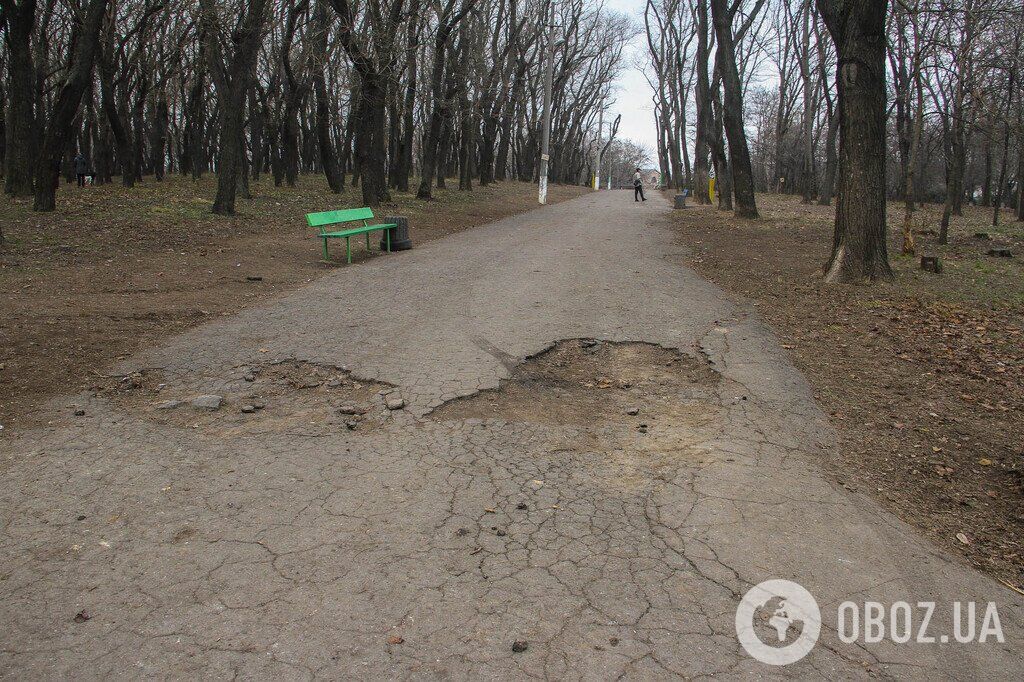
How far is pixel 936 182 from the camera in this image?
55.6 m

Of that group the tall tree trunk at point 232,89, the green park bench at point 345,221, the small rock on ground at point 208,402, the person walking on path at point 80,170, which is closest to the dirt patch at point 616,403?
the small rock on ground at point 208,402

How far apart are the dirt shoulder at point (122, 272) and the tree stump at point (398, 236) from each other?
695mm

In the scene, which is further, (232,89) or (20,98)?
(232,89)

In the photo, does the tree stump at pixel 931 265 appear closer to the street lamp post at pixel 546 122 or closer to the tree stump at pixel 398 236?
the tree stump at pixel 398 236

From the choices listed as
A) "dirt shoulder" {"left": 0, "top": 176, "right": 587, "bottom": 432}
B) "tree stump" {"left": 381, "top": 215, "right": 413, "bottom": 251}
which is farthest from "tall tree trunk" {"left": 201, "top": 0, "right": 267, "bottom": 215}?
"tree stump" {"left": 381, "top": 215, "right": 413, "bottom": 251}

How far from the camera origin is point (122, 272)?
9.77 metres

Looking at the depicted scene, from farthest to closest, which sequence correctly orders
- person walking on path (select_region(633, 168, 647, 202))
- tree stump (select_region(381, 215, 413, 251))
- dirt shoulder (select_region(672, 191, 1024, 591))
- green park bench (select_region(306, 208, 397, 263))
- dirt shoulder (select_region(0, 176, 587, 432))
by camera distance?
person walking on path (select_region(633, 168, 647, 202)) < tree stump (select_region(381, 215, 413, 251)) < green park bench (select_region(306, 208, 397, 263)) < dirt shoulder (select_region(0, 176, 587, 432)) < dirt shoulder (select_region(672, 191, 1024, 591))

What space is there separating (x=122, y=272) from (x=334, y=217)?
3663 millimetres

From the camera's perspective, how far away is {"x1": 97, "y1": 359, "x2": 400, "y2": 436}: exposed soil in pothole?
490 centimetres

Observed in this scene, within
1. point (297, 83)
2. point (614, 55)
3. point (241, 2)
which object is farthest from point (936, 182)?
point (241, 2)

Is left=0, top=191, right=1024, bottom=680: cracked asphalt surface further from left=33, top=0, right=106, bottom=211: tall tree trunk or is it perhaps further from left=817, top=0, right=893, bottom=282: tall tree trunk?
left=33, top=0, right=106, bottom=211: tall tree trunk

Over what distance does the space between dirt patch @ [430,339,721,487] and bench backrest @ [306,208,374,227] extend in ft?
21.1

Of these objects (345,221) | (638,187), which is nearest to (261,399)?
(345,221)

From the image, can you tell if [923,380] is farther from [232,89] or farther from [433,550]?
[232,89]
